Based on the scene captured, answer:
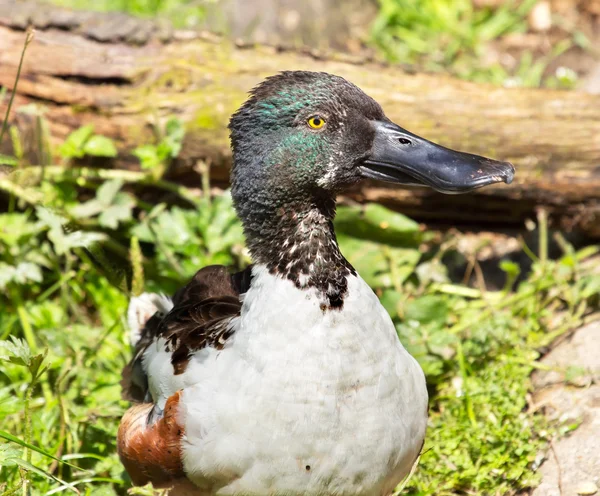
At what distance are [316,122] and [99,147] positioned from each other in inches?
75.9

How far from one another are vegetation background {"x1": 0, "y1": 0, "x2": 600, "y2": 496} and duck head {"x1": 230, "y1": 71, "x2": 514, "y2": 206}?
3.28 feet

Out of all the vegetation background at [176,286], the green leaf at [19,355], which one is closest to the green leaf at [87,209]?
the vegetation background at [176,286]

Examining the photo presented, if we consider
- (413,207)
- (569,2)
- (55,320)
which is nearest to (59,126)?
(55,320)

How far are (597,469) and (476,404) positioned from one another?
0.63 metres

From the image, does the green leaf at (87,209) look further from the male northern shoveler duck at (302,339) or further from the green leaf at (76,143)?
the male northern shoveler duck at (302,339)

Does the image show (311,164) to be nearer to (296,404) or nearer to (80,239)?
(296,404)

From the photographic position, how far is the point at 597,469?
3301 millimetres

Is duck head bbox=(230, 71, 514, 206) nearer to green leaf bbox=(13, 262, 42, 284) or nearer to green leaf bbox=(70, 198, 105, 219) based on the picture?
green leaf bbox=(70, 198, 105, 219)

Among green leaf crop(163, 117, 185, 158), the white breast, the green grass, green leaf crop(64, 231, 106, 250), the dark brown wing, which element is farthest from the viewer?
the green grass

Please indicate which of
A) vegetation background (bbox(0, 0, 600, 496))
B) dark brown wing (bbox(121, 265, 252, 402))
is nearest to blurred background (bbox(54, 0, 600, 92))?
vegetation background (bbox(0, 0, 600, 496))

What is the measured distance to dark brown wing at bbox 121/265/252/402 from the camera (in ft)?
9.95

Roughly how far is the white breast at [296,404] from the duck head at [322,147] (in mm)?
359

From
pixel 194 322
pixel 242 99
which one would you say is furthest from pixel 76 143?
pixel 194 322

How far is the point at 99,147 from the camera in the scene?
441 centimetres
